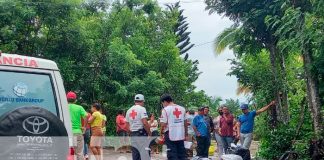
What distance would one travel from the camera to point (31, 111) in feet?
14.4

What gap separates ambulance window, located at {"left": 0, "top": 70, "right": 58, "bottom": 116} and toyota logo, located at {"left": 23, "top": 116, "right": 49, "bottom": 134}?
497 mm

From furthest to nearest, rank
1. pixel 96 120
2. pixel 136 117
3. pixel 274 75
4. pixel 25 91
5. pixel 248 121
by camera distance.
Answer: pixel 274 75
pixel 248 121
pixel 96 120
pixel 136 117
pixel 25 91

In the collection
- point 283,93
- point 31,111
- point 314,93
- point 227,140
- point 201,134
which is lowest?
point 31,111

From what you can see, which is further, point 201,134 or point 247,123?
point 201,134

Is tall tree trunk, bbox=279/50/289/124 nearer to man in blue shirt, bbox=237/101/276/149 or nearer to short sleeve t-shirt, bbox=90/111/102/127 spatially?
man in blue shirt, bbox=237/101/276/149

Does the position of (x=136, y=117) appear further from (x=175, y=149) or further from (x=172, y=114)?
(x=175, y=149)

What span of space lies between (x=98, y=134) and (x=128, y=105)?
10.1 meters

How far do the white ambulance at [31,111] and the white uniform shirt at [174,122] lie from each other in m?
3.82

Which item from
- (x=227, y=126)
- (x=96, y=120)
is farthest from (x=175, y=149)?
(x=227, y=126)

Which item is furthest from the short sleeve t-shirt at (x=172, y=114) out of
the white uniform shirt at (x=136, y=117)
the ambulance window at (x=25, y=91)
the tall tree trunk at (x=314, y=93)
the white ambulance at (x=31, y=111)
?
the ambulance window at (x=25, y=91)

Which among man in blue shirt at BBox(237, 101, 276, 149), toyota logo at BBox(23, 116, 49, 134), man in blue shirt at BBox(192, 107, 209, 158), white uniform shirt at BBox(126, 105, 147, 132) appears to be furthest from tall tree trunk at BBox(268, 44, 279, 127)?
toyota logo at BBox(23, 116, 49, 134)

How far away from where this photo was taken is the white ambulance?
4.33m

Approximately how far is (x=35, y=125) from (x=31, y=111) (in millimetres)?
128

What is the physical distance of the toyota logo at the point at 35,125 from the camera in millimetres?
4352
